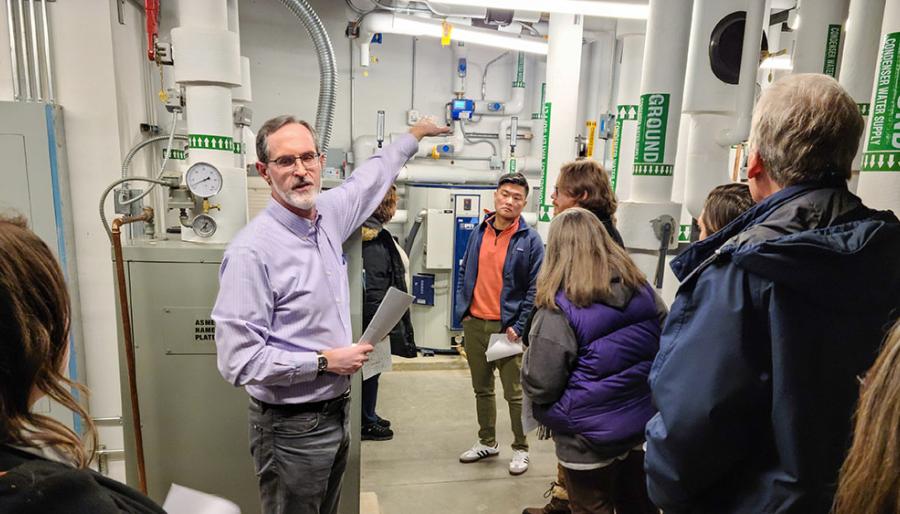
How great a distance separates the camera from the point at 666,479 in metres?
0.97

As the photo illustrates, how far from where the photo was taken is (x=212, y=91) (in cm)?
182

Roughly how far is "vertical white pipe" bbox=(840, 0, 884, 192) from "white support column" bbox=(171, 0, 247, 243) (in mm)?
1958

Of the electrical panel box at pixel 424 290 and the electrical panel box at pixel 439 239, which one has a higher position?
the electrical panel box at pixel 439 239

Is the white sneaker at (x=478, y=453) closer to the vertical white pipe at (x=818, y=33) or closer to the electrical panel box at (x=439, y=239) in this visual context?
the electrical panel box at (x=439, y=239)

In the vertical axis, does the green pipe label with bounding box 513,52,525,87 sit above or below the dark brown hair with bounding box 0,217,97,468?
above

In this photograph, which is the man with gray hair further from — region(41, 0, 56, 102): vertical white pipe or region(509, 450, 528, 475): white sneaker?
region(41, 0, 56, 102): vertical white pipe

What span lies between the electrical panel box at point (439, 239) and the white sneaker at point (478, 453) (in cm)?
194

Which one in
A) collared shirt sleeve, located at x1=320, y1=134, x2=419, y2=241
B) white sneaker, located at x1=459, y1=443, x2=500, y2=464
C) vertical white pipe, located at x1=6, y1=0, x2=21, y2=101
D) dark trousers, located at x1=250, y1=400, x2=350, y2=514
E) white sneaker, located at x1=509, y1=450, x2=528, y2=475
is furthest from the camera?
white sneaker, located at x1=459, y1=443, x2=500, y2=464

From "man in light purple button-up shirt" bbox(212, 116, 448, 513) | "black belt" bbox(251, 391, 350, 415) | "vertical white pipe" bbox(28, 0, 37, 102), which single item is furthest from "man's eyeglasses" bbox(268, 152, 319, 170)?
"vertical white pipe" bbox(28, 0, 37, 102)

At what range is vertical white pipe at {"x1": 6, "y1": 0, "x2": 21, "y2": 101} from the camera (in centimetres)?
205

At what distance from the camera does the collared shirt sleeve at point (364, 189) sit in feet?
5.41

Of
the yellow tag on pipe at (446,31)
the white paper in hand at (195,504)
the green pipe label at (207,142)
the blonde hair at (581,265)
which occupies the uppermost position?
the yellow tag on pipe at (446,31)

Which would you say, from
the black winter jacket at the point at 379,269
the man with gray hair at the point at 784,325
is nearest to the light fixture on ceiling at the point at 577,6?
the black winter jacket at the point at 379,269

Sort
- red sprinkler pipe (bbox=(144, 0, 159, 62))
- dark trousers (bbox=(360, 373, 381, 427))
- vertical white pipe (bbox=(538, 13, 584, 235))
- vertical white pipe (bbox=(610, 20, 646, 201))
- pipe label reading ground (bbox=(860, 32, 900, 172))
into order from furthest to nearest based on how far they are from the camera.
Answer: vertical white pipe (bbox=(538, 13, 584, 235)) < vertical white pipe (bbox=(610, 20, 646, 201)) < dark trousers (bbox=(360, 373, 381, 427)) < red sprinkler pipe (bbox=(144, 0, 159, 62)) < pipe label reading ground (bbox=(860, 32, 900, 172))
